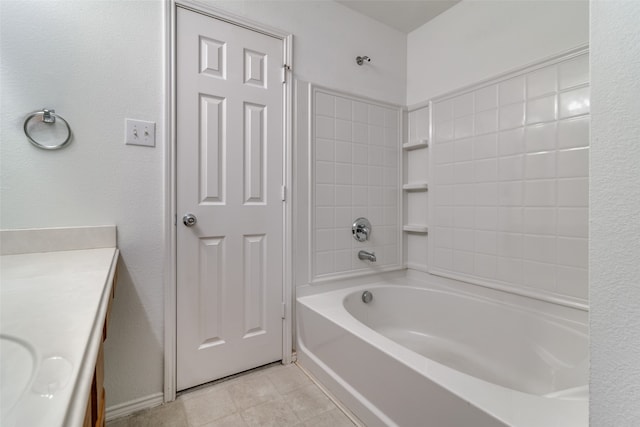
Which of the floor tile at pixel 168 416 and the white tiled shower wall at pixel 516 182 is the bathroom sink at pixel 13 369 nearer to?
the floor tile at pixel 168 416

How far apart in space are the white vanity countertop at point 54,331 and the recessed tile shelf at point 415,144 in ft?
6.32

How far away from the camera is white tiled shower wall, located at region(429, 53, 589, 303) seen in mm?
1339


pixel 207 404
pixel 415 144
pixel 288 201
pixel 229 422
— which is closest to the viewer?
pixel 229 422

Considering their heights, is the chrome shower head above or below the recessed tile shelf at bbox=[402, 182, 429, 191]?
above

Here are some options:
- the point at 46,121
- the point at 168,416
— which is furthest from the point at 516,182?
the point at 46,121

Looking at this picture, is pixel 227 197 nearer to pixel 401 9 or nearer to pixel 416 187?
pixel 416 187

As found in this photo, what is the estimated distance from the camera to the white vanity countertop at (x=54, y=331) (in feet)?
0.93

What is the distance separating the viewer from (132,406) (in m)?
1.32

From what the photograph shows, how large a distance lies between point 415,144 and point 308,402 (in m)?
1.76

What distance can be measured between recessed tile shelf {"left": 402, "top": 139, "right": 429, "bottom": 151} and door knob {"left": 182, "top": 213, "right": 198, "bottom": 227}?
5.11 feet

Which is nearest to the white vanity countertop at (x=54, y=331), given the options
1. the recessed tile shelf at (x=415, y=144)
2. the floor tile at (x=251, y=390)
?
the floor tile at (x=251, y=390)

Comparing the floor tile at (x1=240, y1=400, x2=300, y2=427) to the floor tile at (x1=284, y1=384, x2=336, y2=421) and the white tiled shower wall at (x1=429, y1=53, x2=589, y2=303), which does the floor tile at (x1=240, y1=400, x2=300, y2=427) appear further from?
the white tiled shower wall at (x1=429, y1=53, x2=589, y2=303)

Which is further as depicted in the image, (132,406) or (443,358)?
(443,358)

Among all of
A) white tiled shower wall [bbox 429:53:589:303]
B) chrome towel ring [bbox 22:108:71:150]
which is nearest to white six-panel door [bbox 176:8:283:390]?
chrome towel ring [bbox 22:108:71:150]
